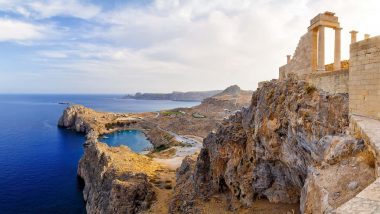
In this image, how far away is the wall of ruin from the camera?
19078mm

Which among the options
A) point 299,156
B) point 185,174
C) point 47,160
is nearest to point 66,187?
point 47,160

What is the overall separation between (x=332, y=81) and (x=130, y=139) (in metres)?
75.4

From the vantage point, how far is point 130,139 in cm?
8431

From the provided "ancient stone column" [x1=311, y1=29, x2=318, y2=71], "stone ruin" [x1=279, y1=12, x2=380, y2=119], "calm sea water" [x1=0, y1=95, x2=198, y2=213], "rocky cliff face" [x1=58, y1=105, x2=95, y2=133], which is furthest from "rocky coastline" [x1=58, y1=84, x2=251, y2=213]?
"rocky cliff face" [x1=58, y1=105, x2=95, y2=133]

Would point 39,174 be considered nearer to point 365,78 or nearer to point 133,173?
point 133,173

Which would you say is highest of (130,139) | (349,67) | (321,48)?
(321,48)

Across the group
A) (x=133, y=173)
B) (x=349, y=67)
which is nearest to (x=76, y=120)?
(x=133, y=173)

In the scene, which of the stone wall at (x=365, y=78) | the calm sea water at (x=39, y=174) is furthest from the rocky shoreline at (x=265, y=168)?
the calm sea water at (x=39, y=174)

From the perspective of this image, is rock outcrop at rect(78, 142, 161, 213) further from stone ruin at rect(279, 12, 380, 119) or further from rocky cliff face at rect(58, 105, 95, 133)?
rocky cliff face at rect(58, 105, 95, 133)

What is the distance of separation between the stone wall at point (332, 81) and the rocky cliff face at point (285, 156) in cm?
38

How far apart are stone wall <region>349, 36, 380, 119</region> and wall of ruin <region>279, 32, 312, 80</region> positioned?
6986 mm

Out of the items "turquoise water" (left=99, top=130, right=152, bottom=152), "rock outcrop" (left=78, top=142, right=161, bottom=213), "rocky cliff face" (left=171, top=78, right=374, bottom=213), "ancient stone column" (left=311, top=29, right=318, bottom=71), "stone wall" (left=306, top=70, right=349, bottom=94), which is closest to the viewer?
"rocky cliff face" (left=171, top=78, right=374, bottom=213)

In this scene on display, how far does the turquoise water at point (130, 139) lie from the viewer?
246ft

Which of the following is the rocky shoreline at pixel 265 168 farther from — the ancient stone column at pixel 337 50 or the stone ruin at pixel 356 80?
the ancient stone column at pixel 337 50
